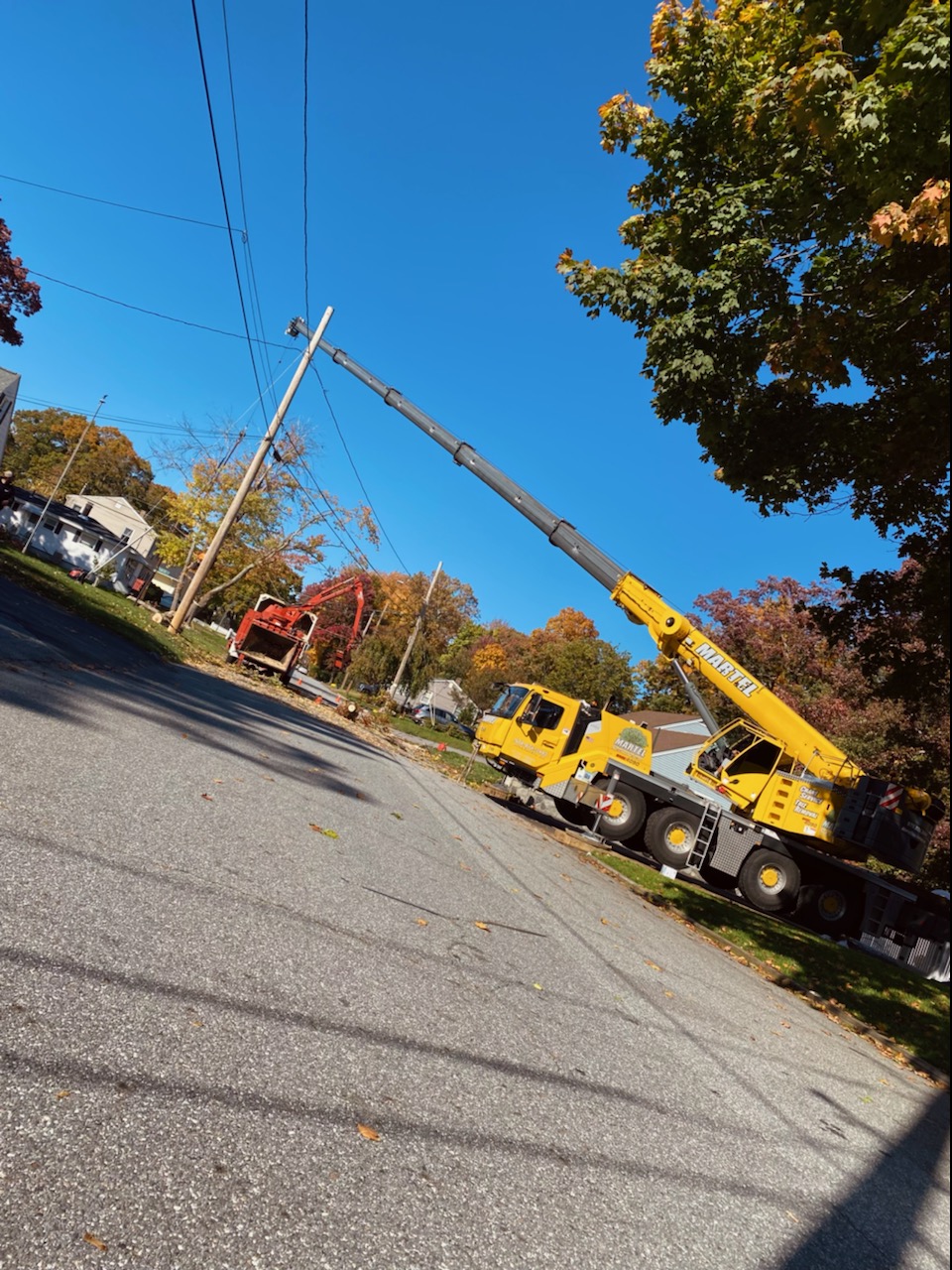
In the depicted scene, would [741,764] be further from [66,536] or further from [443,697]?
[443,697]

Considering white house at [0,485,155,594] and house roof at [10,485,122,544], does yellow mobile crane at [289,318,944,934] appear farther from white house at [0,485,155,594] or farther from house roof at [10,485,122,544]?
house roof at [10,485,122,544]

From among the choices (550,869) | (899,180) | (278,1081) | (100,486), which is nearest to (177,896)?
(278,1081)

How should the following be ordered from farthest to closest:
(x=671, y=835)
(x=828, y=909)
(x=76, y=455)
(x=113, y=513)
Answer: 1. (x=76, y=455)
2. (x=113, y=513)
3. (x=671, y=835)
4. (x=828, y=909)

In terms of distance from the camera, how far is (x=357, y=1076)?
10.3 feet

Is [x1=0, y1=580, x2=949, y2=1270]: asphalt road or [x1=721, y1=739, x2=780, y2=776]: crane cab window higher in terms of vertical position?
[x1=721, y1=739, x2=780, y2=776]: crane cab window

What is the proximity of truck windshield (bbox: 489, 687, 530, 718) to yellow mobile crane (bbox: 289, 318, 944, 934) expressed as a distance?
29cm

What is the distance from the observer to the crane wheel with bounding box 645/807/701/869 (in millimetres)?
14609

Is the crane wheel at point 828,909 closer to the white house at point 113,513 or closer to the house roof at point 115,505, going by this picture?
the white house at point 113,513

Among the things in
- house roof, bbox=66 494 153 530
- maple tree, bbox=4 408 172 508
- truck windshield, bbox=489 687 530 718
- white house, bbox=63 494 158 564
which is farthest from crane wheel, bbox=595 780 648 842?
maple tree, bbox=4 408 172 508

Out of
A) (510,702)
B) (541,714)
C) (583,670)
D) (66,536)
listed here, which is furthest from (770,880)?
(66,536)

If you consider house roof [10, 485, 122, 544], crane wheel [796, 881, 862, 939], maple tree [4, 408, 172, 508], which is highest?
maple tree [4, 408, 172, 508]

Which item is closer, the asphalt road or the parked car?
the asphalt road

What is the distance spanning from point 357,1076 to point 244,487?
2130 cm

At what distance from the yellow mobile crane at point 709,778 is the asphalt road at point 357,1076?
246 inches
